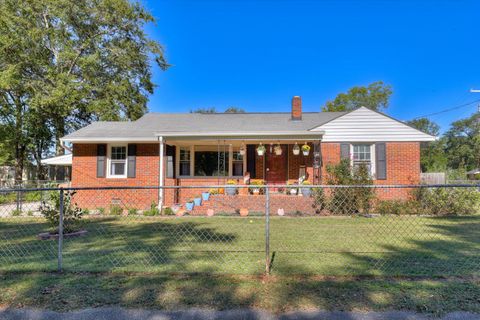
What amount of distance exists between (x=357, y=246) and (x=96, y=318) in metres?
4.95

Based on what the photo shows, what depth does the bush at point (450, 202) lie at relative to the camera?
1057 cm

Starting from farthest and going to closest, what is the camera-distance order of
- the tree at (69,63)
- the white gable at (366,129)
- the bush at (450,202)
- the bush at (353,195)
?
the tree at (69,63) → the white gable at (366,129) → the bush at (353,195) → the bush at (450,202)

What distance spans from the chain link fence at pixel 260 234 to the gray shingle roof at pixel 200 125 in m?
2.56

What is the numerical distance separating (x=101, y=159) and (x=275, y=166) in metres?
7.81

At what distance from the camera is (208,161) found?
45.8 ft

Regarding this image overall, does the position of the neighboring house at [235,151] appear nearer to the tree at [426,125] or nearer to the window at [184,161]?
the window at [184,161]

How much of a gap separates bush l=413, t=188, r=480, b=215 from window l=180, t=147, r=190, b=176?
9.61 metres

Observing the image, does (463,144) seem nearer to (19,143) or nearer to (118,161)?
(118,161)

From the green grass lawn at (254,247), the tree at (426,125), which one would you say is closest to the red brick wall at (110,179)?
the green grass lawn at (254,247)

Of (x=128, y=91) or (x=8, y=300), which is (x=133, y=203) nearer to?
(x=8, y=300)

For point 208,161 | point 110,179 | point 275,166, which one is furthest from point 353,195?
point 110,179

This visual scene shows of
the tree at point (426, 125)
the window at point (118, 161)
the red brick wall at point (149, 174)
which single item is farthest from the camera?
the tree at point (426, 125)

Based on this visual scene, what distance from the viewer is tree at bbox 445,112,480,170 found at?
51.0m

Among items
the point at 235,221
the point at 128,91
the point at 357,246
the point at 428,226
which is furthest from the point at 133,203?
the point at 128,91
